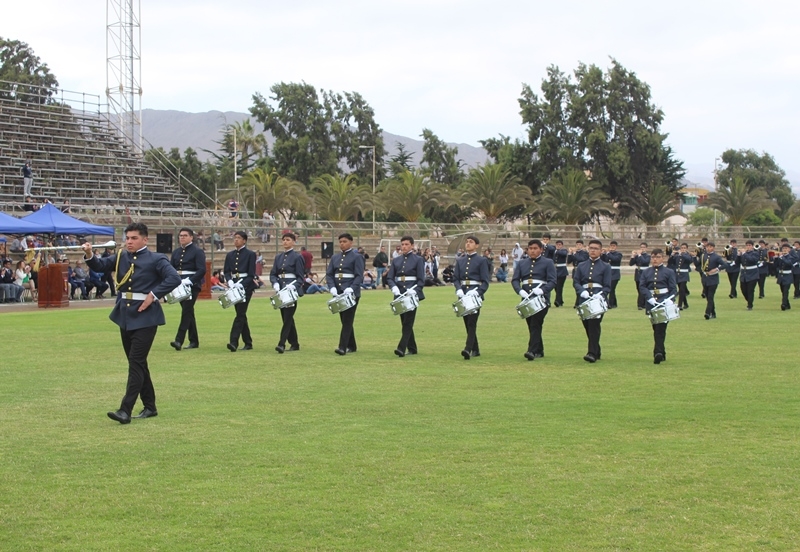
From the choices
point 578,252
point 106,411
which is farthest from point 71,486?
point 578,252

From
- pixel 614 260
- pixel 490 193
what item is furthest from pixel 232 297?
pixel 490 193

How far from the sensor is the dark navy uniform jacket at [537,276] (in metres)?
15.7

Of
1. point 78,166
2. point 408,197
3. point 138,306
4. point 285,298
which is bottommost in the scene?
point 285,298

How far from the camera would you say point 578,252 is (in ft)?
94.0

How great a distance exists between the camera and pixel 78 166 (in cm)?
4753

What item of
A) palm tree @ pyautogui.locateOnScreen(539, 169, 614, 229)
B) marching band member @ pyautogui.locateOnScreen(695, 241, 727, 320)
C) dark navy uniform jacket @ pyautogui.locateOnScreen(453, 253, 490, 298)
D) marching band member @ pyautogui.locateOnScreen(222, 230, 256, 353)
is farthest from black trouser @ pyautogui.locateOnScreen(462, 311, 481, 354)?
palm tree @ pyautogui.locateOnScreen(539, 169, 614, 229)

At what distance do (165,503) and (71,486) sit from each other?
0.92m

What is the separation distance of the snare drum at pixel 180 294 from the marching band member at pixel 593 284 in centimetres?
612

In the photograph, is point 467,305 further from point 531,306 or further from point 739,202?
point 739,202

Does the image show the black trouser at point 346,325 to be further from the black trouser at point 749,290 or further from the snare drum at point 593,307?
the black trouser at point 749,290

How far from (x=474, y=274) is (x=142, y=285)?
21.9ft

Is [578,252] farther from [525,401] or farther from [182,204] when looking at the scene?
[182,204]

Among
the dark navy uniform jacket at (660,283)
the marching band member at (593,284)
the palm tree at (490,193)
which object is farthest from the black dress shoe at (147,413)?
the palm tree at (490,193)

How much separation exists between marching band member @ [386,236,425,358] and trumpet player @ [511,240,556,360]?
1.53m
